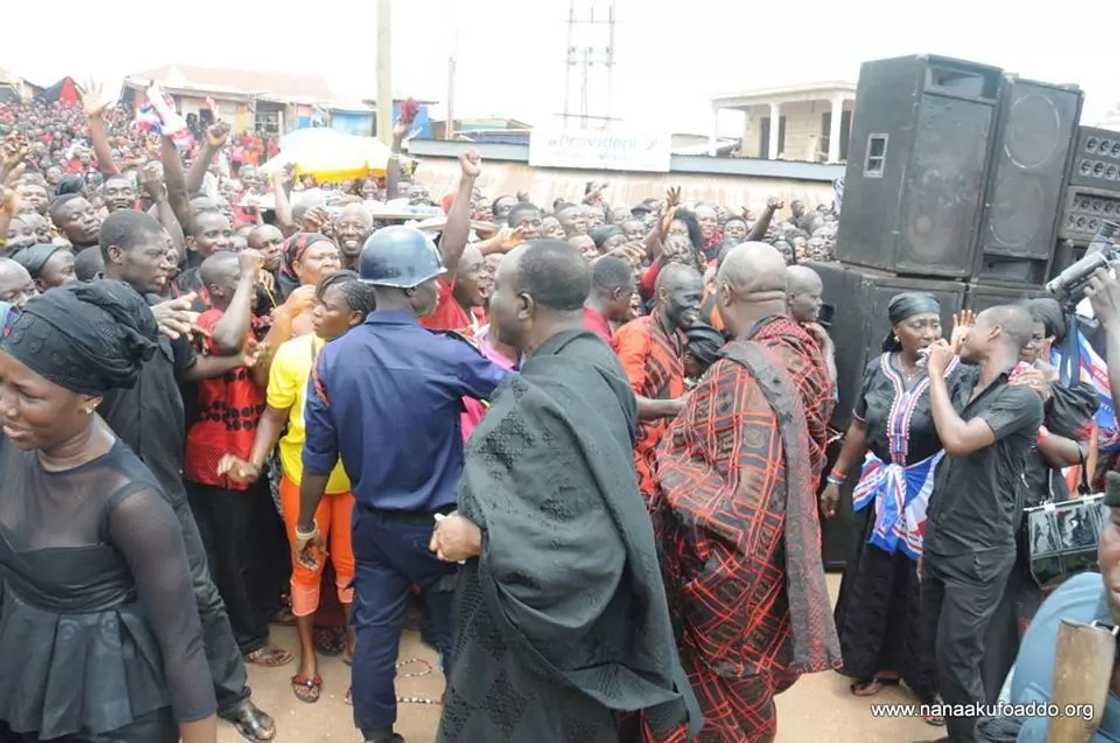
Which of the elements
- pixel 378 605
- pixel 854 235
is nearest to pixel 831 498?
pixel 854 235

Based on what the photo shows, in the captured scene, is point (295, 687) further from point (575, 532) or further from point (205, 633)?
point (575, 532)

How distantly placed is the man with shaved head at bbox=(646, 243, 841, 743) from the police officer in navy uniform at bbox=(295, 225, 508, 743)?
2.69 ft

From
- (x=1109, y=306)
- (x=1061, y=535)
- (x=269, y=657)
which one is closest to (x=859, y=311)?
(x=1061, y=535)

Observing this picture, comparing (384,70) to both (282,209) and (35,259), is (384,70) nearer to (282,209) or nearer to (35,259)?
(282,209)

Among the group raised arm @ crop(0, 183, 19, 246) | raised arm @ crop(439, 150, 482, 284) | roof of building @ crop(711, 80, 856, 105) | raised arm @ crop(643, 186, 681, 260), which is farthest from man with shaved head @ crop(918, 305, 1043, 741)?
roof of building @ crop(711, 80, 856, 105)

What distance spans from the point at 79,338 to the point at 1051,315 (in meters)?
3.84

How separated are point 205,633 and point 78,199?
3.05 meters

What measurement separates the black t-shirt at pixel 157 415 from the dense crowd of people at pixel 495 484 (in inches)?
0.4

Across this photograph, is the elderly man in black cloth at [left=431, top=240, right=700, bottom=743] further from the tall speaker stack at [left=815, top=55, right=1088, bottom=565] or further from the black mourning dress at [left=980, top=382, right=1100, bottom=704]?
the tall speaker stack at [left=815, top=55, right=1088, bottom=565]

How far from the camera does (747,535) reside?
2201 mm

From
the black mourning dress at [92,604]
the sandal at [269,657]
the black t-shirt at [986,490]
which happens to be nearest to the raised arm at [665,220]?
the black t-shirt at [986,490]

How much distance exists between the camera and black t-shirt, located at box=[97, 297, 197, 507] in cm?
269

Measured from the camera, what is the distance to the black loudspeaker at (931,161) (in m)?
4.64

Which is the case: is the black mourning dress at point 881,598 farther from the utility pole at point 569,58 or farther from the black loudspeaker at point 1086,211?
the utility pole at point 569,58
